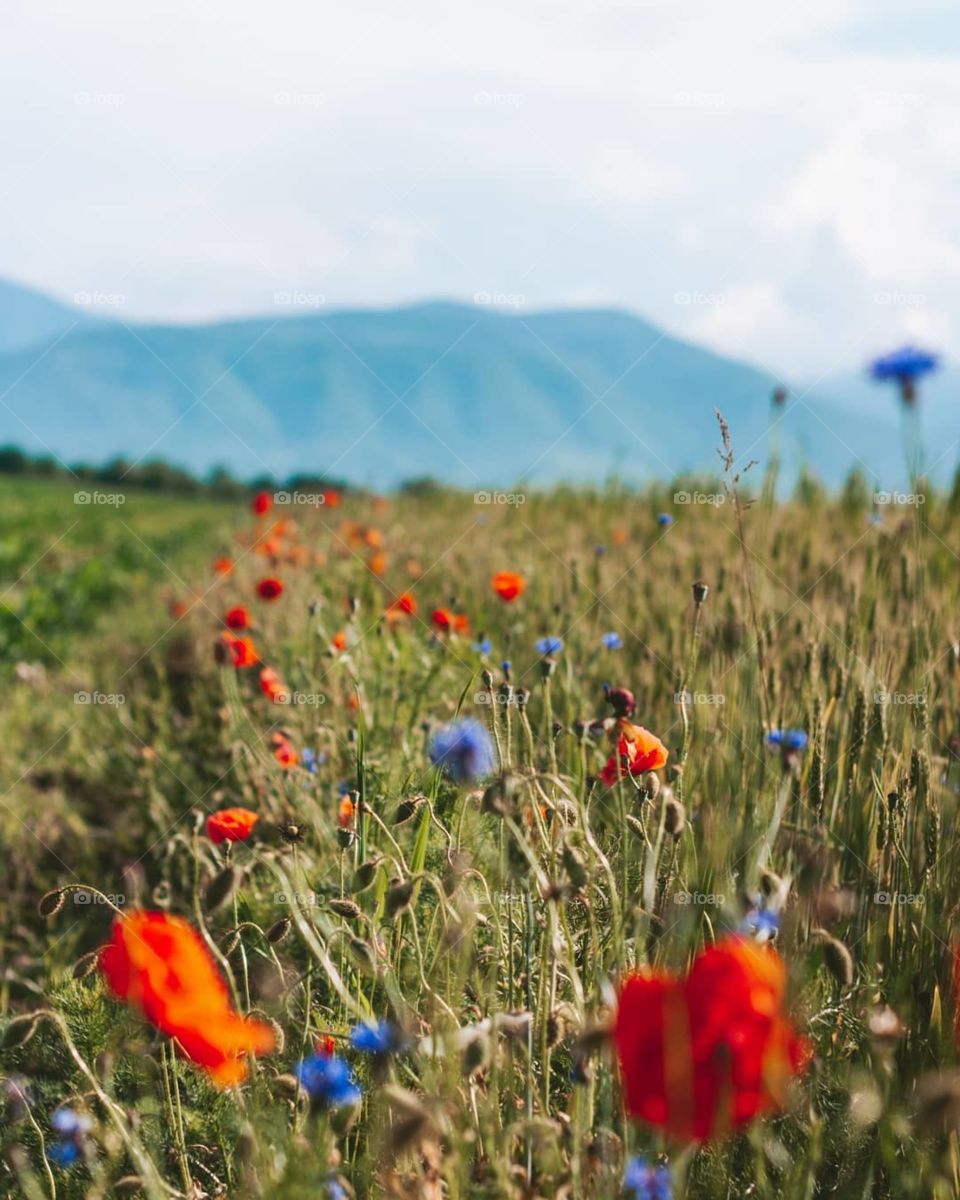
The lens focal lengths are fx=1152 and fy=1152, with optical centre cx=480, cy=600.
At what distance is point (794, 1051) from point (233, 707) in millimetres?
1484

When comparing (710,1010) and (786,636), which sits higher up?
(786,636)

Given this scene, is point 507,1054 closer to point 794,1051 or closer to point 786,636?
point 794,1051

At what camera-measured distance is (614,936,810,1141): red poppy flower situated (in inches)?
34.6

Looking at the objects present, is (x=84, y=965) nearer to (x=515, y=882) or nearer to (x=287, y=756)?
(x=515, y=882)

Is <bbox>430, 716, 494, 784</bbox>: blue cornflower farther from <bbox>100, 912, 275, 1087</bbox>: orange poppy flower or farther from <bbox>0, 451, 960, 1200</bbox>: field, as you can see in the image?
<bbox>100, 912, 275, 1087</bbox>: orange poppy flower

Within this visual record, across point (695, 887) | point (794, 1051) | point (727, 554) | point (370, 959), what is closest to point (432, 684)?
point (727, 554)

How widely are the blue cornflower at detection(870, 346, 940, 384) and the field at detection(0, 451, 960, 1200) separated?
8.9 inches

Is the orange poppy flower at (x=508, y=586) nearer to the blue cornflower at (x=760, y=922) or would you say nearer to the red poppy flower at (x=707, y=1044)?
the blue cornflower at (x=760, y=922)

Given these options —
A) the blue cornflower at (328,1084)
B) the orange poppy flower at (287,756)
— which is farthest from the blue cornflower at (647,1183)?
the orange poppy flower at (287,756)

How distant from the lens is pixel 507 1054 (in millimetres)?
1438

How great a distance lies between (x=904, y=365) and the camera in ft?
6.11

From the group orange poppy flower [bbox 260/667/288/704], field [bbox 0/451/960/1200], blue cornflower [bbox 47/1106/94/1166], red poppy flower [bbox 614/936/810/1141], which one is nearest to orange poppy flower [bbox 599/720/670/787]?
field [bbox 0/451/960/1200]

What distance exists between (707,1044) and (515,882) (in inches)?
34.1

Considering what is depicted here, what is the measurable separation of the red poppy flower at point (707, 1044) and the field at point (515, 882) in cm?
1
